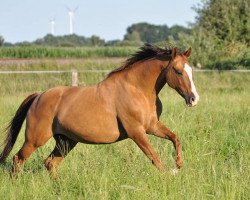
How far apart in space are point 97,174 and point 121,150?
76.9 inches

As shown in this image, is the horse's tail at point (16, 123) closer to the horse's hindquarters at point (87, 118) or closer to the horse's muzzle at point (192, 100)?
the horse's hindquarters at point (87, 118)

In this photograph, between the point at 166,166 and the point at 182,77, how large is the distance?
3.76 ft

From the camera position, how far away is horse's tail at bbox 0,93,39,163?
7226 millimetres

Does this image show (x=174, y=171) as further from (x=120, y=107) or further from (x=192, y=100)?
(x=120, y=107)

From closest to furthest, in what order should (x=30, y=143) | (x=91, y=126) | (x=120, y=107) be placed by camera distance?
1. (x=120, y=107)
2. (x=91, y=126)
3. (x=30, y=143)

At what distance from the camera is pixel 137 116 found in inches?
245

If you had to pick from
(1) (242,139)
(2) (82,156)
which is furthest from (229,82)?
(2) (82,156)

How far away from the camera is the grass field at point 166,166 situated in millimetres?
5168

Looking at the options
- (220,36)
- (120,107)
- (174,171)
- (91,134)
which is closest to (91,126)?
(91,134)

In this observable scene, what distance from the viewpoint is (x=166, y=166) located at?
665 centimetres

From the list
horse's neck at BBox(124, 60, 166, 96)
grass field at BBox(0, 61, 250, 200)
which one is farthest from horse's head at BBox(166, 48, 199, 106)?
grass field at BBox(0, 61, 250, 200)

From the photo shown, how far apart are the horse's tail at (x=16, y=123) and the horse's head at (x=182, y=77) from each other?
6.29 feet

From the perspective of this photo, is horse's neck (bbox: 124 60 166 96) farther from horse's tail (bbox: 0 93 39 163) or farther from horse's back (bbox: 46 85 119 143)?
horse's tail (bbox: 0 93 39 163)

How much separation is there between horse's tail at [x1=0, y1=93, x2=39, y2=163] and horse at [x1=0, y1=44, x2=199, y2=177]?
1.18 ft
